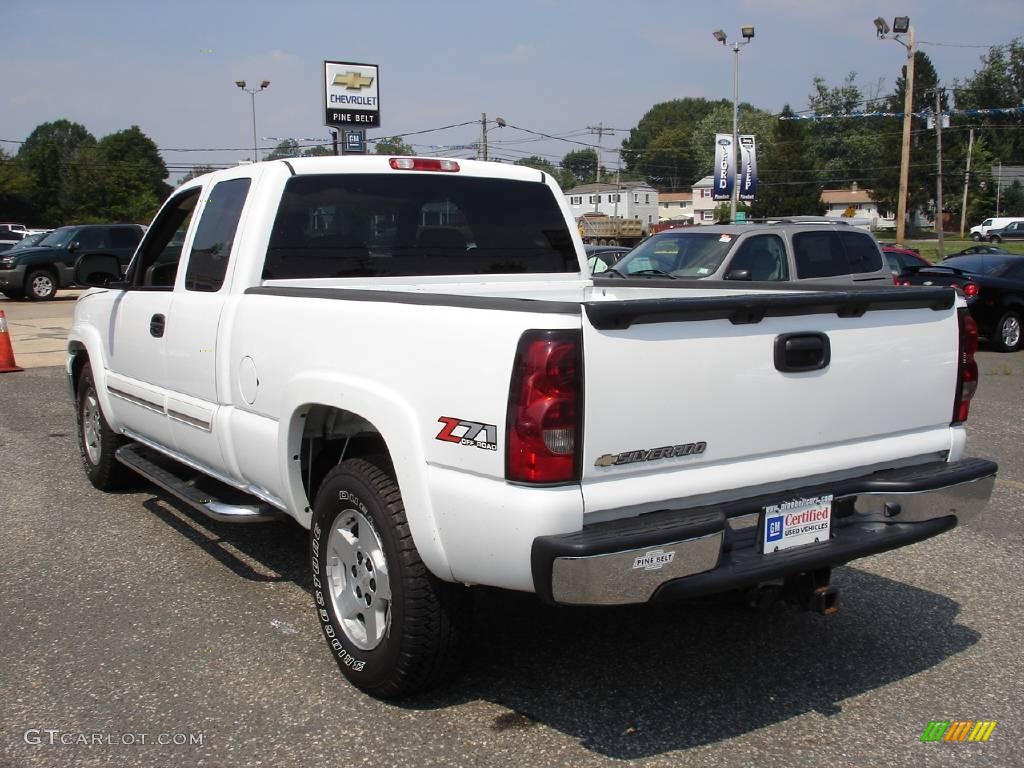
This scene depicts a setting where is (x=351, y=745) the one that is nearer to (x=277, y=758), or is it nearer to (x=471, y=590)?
(x=277, y=758)

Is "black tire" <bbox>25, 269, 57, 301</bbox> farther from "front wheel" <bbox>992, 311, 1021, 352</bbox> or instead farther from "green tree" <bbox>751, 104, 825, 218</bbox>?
"green tree" <bbox>751, 104, 825, 218</bbox>

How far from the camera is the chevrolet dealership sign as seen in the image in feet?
106

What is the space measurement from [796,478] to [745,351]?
527 millimetres

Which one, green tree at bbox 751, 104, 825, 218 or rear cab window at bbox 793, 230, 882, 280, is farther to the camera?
green tree at bbox 751, 104, 825, 218

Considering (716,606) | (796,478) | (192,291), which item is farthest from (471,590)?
(192,291)

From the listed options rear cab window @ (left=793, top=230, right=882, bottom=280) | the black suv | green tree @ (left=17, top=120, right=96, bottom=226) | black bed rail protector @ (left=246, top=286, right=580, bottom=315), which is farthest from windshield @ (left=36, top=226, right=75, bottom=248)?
green tree @ (left=17, top=120, right=96, bottom=226)

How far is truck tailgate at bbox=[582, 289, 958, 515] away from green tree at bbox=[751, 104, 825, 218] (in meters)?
85.4

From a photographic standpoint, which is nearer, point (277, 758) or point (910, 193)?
point (277, 758)

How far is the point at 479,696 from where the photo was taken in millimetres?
3609

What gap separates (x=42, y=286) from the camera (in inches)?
982

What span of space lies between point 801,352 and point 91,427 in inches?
198

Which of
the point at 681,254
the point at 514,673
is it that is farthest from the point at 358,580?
the point at 681,254

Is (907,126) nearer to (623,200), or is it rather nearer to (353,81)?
(353,81)

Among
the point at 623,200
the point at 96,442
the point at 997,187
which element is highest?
the point at 997,187
